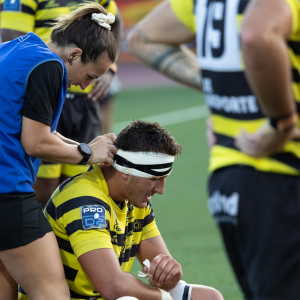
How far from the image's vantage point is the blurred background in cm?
467

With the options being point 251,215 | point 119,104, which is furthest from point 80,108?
point 119,104

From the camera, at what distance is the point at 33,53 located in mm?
2477

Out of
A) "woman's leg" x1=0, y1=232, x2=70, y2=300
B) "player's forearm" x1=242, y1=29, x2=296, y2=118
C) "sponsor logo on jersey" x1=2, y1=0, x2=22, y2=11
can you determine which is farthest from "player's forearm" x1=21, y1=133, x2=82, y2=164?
"sponsor logo on jersey" x1=2, y1=0, x2=22, y2=11

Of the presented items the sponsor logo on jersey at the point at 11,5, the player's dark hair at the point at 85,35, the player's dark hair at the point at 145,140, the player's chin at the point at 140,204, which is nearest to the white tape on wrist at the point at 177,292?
the player's chin at the point at 140,204

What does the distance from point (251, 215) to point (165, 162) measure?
1036 mm

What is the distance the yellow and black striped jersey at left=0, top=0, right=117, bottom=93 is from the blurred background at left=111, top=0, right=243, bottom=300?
216 cm

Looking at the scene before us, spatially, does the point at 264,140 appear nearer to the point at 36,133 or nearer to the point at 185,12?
the point at 185,12

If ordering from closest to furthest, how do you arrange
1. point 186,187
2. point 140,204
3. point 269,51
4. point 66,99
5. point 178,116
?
point 269,51
point 140,204
point 66,99
point 186,187
point 178,116

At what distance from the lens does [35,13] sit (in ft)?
13.4

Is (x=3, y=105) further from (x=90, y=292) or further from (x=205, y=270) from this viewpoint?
(x=205, y=270)

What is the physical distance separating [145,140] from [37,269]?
0.87 m

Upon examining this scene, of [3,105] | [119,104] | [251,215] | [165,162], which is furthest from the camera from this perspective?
[119,104]

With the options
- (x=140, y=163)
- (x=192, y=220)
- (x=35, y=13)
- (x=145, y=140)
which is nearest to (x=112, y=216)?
(x=140, y=163)

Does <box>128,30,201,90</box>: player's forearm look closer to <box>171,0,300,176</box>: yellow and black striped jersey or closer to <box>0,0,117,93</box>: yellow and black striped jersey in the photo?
<box>171,0,300,176</box>: yellow and black striped jersey
